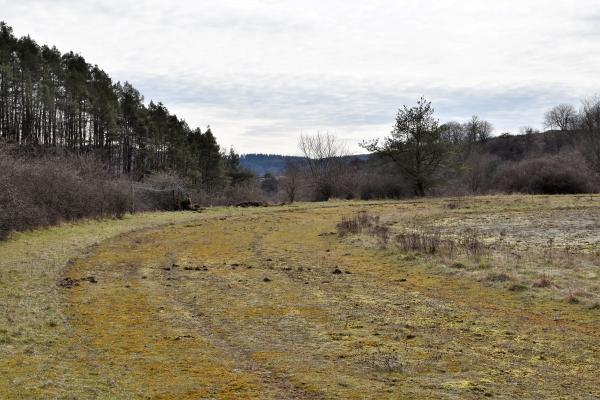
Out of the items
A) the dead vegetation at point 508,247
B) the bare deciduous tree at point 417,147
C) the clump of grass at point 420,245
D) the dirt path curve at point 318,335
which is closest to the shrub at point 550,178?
the bare deciduous tree at point 417,147

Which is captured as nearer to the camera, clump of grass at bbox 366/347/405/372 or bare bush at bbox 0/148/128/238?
clump of grass at bbox 366/347/405/372

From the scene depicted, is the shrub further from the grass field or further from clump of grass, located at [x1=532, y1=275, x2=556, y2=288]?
clump of grass, located at [x1=532, y1=275, x2=556, y2=288]

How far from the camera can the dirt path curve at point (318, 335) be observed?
5.67m

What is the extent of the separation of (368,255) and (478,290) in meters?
5.28

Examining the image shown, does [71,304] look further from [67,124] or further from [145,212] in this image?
[67,124]

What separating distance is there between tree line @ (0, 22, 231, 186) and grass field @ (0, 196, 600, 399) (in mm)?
29532

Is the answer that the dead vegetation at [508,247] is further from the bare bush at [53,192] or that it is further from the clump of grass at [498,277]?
the bare bush at [53,192]

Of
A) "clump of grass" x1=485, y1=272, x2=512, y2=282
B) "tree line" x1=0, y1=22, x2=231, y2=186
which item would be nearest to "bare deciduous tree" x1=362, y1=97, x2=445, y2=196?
"tree line" x1=0, y1=22, x2=231, y2=186

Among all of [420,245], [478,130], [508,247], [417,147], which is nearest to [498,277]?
[420,245]

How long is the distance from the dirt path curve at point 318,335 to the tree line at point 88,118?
104 ft

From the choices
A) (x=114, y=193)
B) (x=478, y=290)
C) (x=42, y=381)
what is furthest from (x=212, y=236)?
(x=42, y=381)

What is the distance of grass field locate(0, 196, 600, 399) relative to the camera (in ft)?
18.8

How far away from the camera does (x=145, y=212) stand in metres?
33.9

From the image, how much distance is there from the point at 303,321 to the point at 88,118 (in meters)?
56.3
